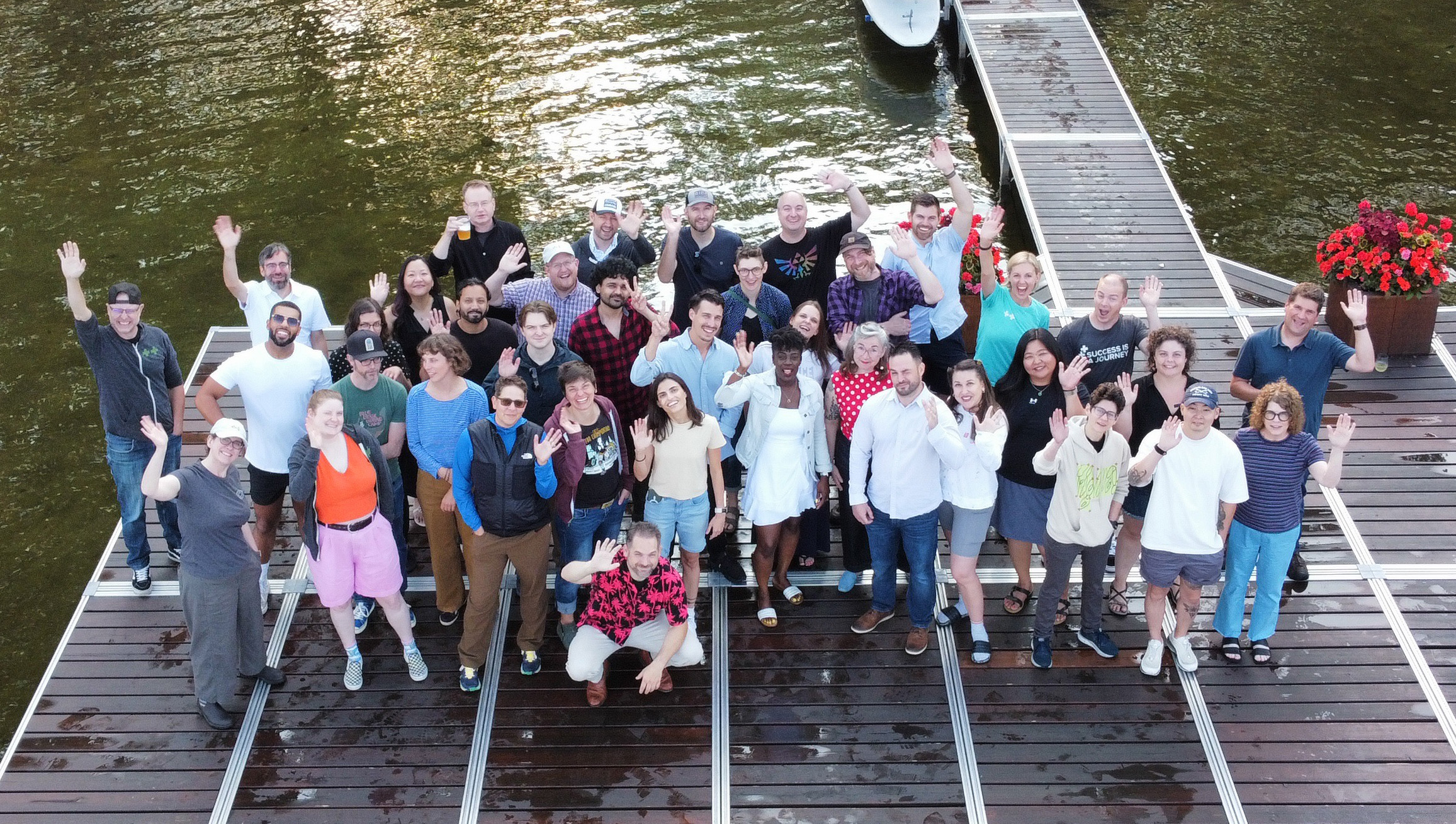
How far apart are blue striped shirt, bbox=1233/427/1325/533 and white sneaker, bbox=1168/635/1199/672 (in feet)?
2.57

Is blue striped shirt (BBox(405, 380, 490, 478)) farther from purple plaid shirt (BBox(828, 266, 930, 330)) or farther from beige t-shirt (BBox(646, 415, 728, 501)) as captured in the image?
purple plaid shirt (BBox(828, 266, 930, 330))

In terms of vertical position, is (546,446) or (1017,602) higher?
(546,446)

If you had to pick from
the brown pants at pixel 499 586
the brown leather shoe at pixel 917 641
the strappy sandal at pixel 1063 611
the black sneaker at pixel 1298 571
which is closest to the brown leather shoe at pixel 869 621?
the brown leather shoe at pixel 917 641

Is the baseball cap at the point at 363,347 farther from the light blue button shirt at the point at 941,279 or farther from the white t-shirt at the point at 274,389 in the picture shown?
the light blue button shirt at the point at 941,279

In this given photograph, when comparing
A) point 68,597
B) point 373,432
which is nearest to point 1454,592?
point 373,432

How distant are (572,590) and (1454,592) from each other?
215 inches

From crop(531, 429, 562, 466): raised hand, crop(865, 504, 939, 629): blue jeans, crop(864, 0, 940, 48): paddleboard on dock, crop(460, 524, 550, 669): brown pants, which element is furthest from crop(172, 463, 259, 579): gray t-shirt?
crop(864, 0, 940, 48): paddleboard on dock

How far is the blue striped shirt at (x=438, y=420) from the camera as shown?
6.51 m

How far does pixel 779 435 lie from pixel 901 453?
72cm

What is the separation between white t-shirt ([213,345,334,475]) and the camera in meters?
6.65

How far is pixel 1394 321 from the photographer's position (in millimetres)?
8945

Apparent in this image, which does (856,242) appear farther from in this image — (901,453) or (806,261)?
(901,453)

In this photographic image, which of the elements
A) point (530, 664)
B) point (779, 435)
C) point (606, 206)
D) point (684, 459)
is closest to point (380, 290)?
point (606, 206)

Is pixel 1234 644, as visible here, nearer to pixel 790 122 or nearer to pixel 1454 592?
pixel 1454 592
